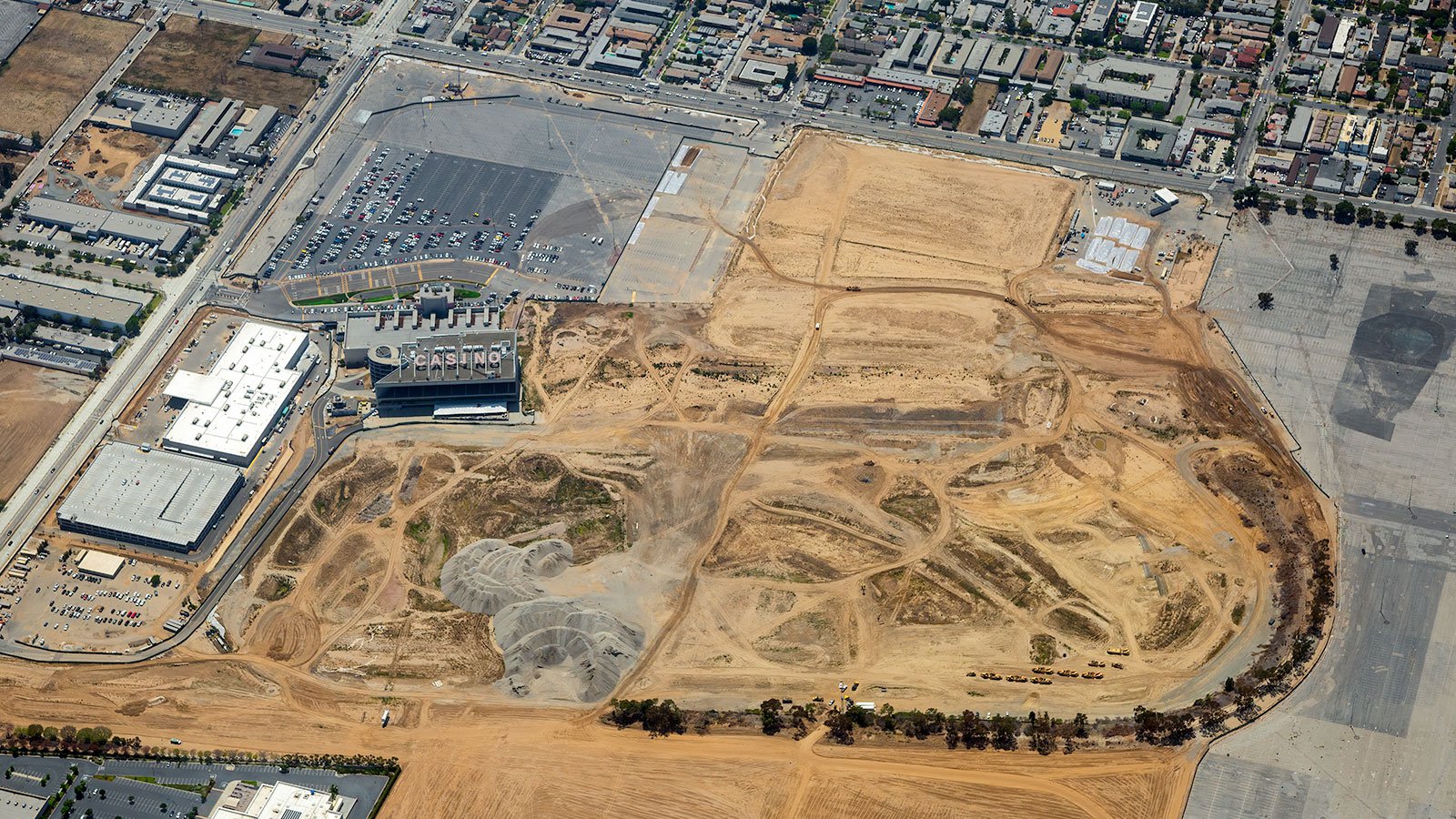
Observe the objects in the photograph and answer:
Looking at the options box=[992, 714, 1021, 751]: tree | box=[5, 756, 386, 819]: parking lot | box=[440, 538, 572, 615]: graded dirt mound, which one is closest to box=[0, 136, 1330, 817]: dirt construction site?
box=[440, 538, 572, 615]: graded dirt mound

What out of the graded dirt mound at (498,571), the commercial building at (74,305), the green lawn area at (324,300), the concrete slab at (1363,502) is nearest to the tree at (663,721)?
the graded dirt mound at (498,571)

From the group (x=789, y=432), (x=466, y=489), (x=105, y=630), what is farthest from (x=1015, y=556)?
(x=105, y=630)

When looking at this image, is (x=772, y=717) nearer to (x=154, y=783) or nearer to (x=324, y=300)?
(x=154, y=783)

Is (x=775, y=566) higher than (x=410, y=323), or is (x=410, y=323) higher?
(x=410, y=323)

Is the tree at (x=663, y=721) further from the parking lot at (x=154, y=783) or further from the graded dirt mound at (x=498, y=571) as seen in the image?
the parking lot at (x=154, y=783)

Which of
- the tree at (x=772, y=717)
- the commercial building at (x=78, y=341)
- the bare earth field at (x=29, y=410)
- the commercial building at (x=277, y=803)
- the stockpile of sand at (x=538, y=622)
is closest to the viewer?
the commercial building at (x=277, y=803)

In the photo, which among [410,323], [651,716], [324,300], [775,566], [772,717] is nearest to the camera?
[772,717]

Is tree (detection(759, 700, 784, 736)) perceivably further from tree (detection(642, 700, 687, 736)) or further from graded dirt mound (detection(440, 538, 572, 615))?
graded dirt mound (detection(440, 538, 572, 615))

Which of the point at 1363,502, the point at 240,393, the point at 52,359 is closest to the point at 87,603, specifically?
the point at 240,393
